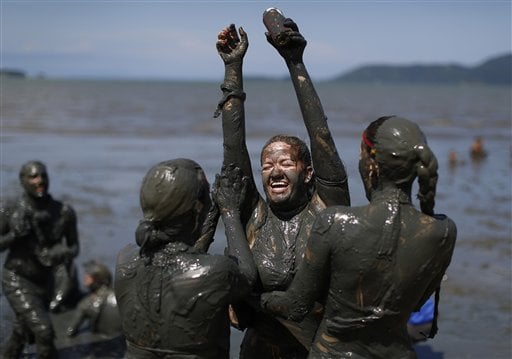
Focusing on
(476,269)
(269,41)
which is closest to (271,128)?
(476,269)

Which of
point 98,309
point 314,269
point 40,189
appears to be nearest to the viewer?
point 314,269

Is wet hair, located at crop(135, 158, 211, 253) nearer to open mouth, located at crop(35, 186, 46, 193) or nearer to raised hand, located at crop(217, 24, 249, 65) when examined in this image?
raised hand, located at crop(217, 24, 249, 65)

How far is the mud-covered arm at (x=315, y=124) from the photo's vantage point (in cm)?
358

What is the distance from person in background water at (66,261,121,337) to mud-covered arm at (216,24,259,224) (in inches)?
204

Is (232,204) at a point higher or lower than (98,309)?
higher

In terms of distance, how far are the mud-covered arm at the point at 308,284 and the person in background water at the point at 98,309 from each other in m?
5.55

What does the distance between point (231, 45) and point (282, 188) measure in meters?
0.80

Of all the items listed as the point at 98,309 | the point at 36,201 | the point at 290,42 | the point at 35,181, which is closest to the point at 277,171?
the point at 290,42

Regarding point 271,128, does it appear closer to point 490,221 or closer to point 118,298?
point 490,221

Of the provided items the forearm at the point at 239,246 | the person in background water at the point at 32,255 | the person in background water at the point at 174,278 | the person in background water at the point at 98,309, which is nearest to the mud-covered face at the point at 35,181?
the person in background water at the point at 32,255

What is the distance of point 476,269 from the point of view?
1201 cm

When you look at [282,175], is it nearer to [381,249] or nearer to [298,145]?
[298,145]

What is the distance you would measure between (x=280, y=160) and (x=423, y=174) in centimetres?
96

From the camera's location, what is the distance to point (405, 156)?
289 centimetres
